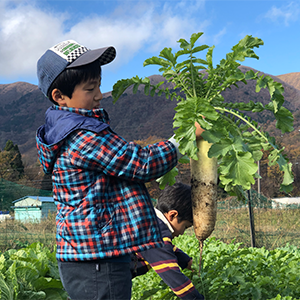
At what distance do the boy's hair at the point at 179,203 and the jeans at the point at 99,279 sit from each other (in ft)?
3.38

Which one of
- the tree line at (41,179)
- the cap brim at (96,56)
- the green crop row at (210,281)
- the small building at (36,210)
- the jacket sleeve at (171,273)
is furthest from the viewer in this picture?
the tree line at (41,179)

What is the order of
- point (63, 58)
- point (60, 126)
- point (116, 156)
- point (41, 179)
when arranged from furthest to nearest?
point (41, 179), point (63, 58), point (60, 126), point (116, 156)

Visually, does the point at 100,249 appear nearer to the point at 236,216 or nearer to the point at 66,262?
the point at 66,262

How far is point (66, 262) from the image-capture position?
1.50 metres

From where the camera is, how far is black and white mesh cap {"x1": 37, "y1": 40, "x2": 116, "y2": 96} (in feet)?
5.24

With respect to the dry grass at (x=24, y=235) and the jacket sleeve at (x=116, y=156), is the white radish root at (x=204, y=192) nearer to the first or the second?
the jacket sleeve at (x=116, y=156)

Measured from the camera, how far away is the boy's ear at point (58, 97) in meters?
1.63

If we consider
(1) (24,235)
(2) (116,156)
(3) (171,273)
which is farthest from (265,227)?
(2) (116,156)

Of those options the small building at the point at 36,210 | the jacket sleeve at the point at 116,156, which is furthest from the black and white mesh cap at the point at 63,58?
the small building at the point at 36,210

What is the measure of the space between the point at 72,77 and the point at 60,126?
26 cm

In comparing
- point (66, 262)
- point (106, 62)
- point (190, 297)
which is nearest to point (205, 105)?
point (106, 62)

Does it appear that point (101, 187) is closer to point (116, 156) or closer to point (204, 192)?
point (116, 156)

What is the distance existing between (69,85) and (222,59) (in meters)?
0.86

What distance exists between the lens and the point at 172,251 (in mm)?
2344
